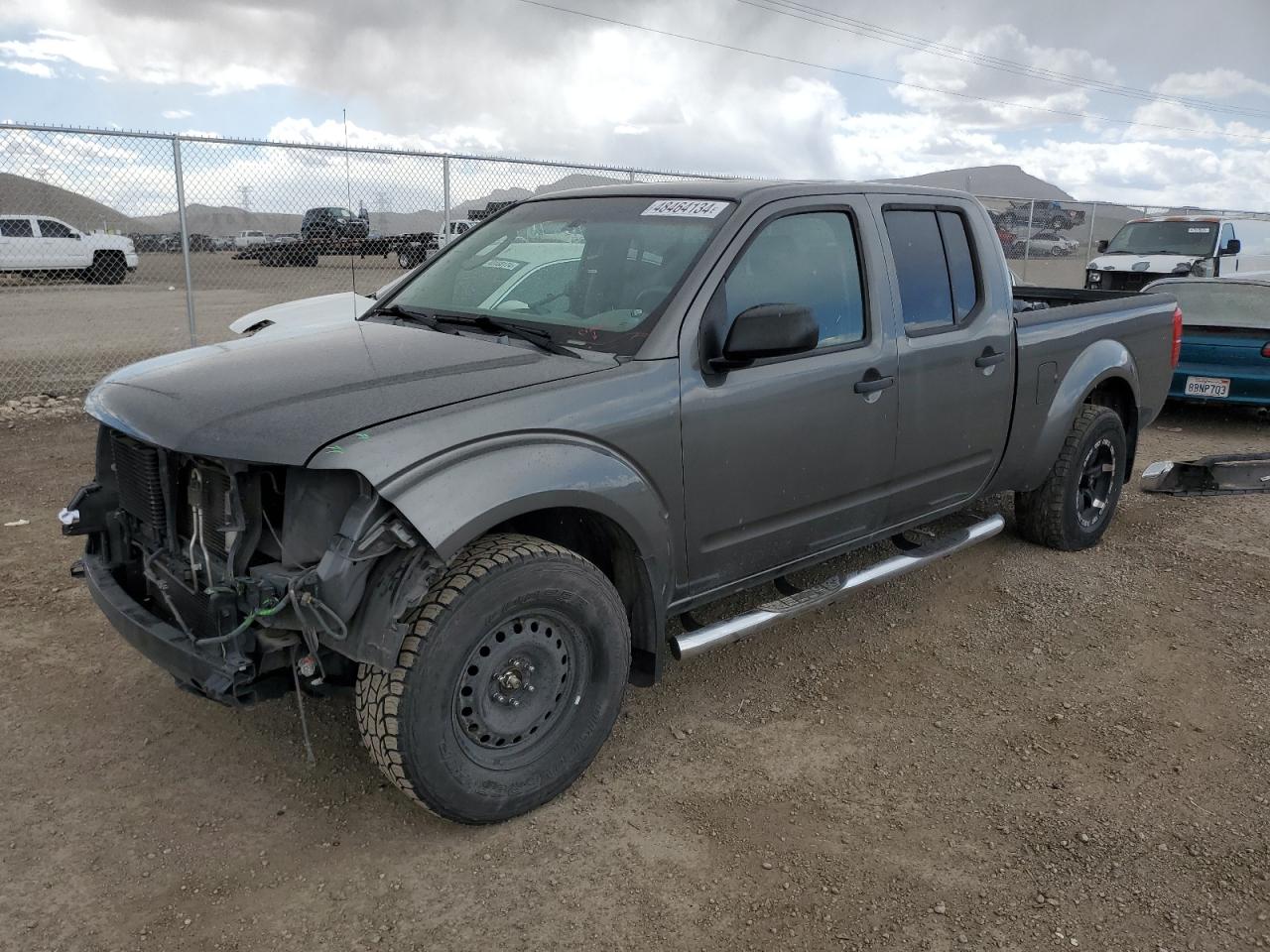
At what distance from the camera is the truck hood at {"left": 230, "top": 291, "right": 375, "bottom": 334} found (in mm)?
6805

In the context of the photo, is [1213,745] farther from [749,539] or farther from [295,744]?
[295,744]

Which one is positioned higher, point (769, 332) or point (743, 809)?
point (769, 332)

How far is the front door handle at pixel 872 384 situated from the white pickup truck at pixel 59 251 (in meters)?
10.0

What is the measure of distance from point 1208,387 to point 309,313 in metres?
7.35

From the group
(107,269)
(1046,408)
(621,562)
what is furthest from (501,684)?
(107,269)

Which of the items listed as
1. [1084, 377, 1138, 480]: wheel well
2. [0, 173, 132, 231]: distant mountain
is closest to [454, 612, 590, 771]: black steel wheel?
[1084, 377, 1138, 480]: wheel well

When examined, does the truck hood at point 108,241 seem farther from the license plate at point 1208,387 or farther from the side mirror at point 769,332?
the license plate at point 1208,387

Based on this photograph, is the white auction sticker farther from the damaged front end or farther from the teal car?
the teal car

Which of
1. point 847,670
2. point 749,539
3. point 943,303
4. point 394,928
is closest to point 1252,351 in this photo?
point 943,303

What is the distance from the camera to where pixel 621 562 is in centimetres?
327

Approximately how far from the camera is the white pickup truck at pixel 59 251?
11586 mm

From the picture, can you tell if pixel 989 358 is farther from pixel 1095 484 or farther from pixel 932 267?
pixel 1095 484

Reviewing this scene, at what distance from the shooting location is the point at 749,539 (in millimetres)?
3570

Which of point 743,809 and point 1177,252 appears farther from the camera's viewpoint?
point 1177,252
